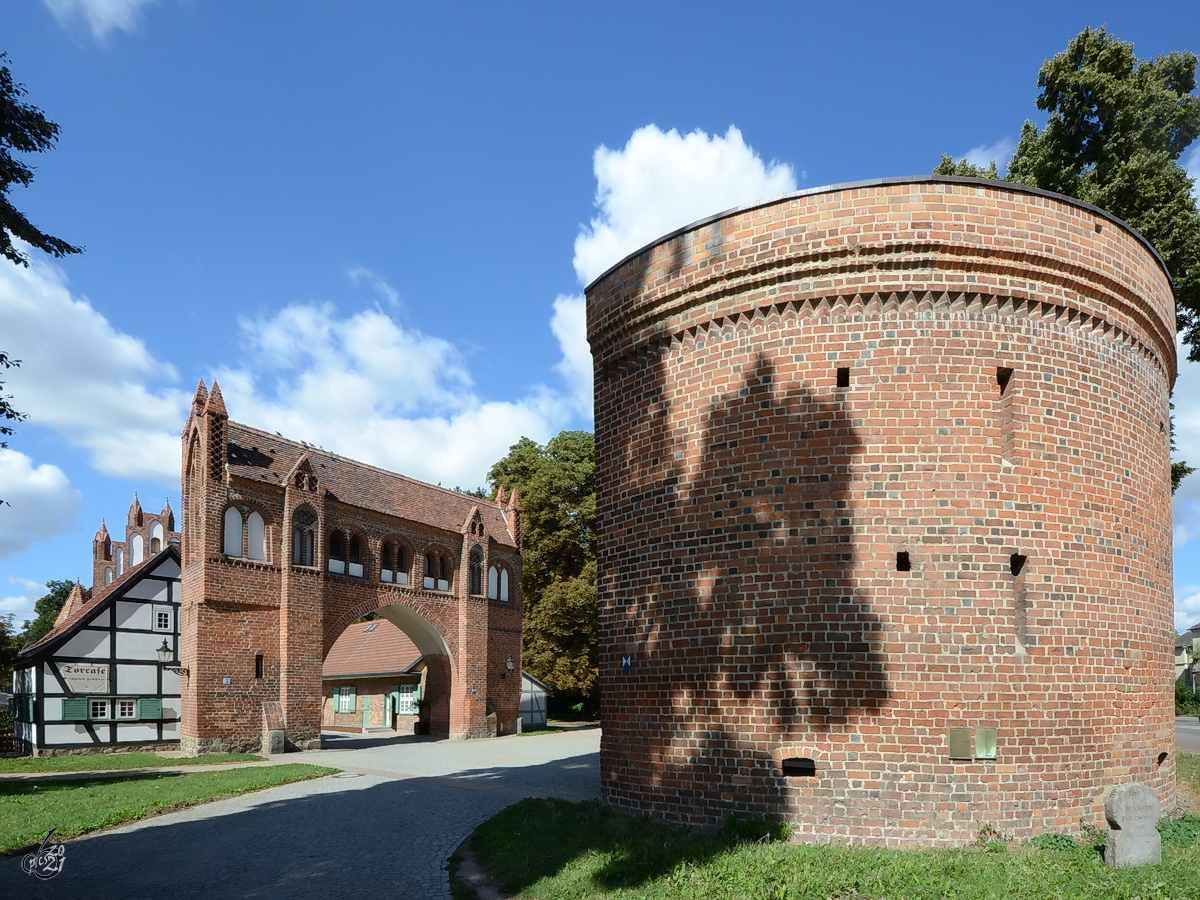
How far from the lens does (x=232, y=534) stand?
22109mm

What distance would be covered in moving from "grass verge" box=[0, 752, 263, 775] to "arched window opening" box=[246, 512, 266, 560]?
4.95 meters

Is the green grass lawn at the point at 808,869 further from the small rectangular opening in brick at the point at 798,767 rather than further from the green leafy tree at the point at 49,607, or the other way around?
the green leafy tree at the point at 49,607

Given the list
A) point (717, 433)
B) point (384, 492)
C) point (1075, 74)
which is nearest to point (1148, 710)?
point (717, 433)

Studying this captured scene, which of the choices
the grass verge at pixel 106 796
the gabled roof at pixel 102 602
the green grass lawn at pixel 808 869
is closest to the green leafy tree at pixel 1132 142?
the green grass lawn at pixel 808 869

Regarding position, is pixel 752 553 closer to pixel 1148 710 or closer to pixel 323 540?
pixel 1148 710

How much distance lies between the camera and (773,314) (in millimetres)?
9516

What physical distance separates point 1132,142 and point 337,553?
863 inches

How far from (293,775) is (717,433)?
11.6m

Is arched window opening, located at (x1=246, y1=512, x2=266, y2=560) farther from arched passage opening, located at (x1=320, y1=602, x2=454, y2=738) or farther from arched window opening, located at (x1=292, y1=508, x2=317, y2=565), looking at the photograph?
arched passage opening, located at (x1=320, y1=602, x2=454, y2=738)

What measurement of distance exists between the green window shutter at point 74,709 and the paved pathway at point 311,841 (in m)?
9.50

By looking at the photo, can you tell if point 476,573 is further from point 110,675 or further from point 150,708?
point 110,675

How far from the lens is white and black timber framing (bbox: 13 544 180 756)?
74.2ft

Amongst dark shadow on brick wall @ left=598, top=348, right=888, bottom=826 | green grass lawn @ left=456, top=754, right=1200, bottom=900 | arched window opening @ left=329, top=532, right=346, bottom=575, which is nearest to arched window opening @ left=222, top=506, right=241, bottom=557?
arched window opening @ left=329, top=532, right=346, bottom=575

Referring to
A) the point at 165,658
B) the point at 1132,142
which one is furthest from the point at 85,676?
the point at 1132,142
